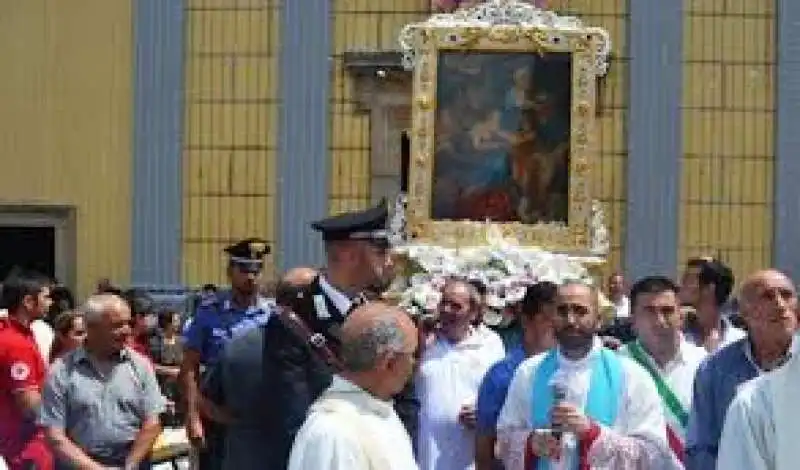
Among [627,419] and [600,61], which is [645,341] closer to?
[627,419]

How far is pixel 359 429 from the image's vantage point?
16.8 ft

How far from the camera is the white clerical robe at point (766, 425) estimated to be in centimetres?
558

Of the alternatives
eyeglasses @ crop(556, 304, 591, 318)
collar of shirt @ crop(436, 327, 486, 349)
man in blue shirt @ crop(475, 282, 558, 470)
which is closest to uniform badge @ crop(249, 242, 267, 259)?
collar of shirt @ crop(436, 327, 486, 349)

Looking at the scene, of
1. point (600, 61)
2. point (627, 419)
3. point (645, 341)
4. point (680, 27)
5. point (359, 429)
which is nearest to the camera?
point (359, 429)

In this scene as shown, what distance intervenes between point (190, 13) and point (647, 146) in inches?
207

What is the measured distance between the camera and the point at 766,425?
5660 millimetres

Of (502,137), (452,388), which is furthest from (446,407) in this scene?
(502,137)

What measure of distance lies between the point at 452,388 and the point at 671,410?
2.05 meters

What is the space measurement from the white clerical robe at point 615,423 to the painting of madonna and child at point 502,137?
25.7 feet

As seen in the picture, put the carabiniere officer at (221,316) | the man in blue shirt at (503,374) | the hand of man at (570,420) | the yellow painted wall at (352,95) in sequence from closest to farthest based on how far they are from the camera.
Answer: the hand of man at (570,420), the man in blue shirt at (503,374), the carabiniere officer at (221,316), the yellow painted wall at (352,95)

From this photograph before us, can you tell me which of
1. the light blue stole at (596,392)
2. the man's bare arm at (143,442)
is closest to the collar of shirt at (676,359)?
the light blue stole at (596,392)

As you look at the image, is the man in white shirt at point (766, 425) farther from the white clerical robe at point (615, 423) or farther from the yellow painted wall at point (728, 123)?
the yellow painted wall at point (728, 123)

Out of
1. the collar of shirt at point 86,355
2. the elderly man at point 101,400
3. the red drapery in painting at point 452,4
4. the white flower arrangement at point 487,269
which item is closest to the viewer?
the elderly man at point 101,400

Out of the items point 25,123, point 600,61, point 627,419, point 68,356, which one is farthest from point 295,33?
point 627,419
